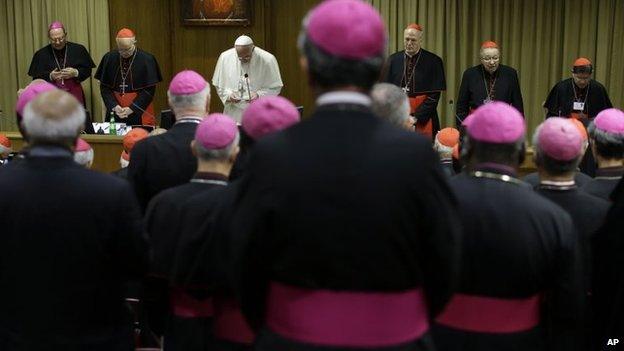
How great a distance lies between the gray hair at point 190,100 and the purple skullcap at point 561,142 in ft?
5.93

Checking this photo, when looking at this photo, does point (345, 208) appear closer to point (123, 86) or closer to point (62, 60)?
point (123, 86)

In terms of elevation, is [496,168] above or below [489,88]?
above

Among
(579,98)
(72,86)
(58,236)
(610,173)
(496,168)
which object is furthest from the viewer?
(72,86)

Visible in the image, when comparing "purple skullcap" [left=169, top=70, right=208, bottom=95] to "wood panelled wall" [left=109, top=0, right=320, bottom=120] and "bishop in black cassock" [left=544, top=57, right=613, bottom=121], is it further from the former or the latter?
"wood panelled wall" [left=109, top=0, right=320, bottom=120]

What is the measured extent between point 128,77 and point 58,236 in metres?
7.07

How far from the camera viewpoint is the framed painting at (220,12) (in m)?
10.6

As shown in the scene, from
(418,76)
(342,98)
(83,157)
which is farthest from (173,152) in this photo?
(418,76)

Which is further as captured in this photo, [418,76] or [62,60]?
[62,60]

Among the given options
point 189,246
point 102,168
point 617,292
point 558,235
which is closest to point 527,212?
point 558,235

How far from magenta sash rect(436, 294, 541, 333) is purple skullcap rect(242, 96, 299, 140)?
921mm

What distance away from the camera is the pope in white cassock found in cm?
917

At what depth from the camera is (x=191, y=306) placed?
10.9ft

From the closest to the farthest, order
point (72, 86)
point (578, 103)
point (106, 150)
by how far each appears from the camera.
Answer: point (106, 150) < point (578, 103) < point (72, 86)

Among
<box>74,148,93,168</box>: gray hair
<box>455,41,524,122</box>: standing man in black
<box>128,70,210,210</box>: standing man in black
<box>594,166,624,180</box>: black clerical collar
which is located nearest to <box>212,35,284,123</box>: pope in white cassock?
<box>455,41,524,122</box>: standing man in black
